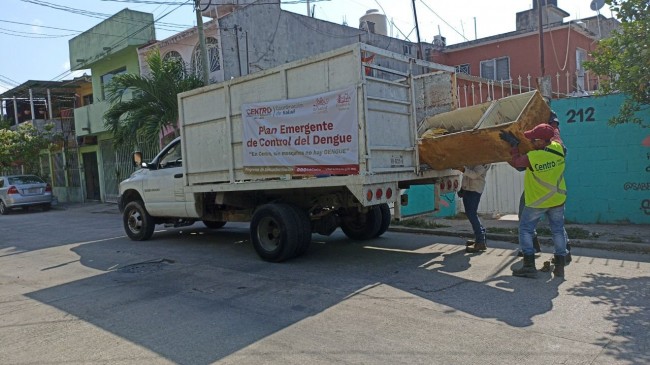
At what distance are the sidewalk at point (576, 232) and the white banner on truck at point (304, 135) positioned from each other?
3.56 meters

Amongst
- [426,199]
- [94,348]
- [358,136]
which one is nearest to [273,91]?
[358,136]

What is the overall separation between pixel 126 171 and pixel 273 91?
16.8 m

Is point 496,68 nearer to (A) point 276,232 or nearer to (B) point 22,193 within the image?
(A) point 276,232

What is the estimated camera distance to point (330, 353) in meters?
3.84

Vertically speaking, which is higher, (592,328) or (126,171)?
(126,171)

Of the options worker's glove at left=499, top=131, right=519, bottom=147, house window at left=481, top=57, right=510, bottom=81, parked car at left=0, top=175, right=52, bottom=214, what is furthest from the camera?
house window at left=481, top=57, right=510, bottom=81

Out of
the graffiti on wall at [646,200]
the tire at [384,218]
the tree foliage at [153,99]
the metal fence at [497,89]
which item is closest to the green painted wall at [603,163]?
the graffiti on wall at [646,200]

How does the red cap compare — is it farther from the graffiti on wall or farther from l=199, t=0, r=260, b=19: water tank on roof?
l=199, t=0, r=260, b=19: water tank on roof

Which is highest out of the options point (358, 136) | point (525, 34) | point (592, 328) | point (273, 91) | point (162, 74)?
point (525, 34)

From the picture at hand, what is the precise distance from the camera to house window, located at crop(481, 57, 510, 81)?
21.1m

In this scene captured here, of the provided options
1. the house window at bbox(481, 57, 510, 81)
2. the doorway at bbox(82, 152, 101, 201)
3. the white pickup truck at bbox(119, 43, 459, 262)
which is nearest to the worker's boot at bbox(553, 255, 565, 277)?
the white pickup truck at bbox(119, 43, 459, 262)

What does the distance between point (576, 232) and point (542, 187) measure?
302 centimetres

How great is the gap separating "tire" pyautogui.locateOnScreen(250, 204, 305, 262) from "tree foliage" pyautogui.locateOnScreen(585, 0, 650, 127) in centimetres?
493

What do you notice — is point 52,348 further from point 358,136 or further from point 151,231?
point 151,231
